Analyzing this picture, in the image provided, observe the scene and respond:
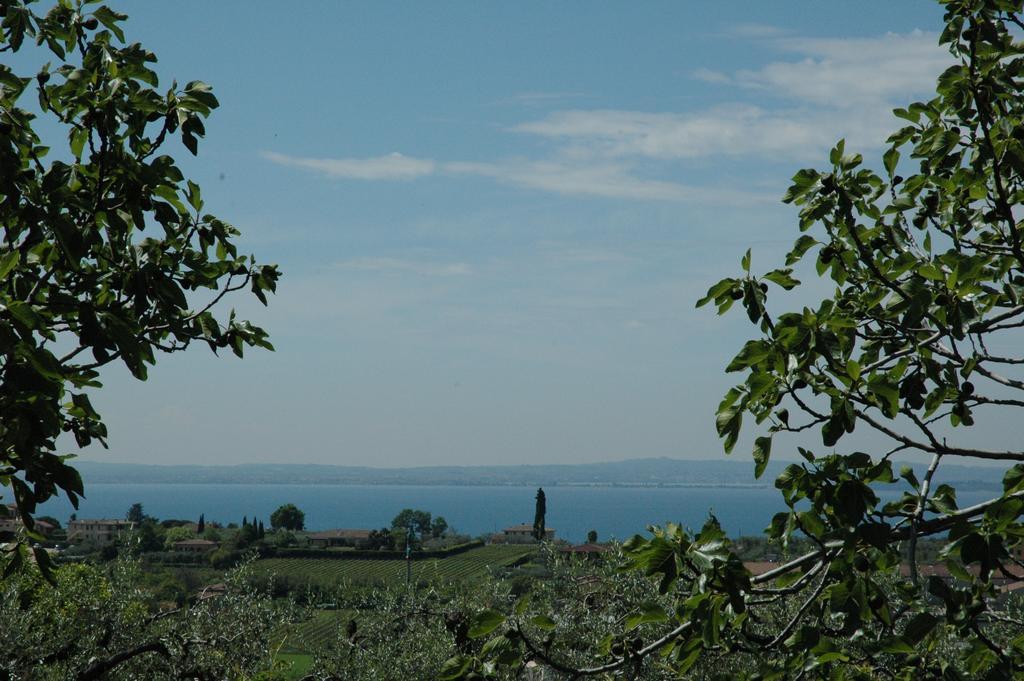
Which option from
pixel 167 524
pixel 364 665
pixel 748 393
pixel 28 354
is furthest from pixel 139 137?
pixel 167 524

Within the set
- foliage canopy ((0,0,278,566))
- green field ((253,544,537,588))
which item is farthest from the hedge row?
foliage canopy ((0,0,278,566))

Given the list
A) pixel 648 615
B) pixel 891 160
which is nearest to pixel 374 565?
pixel 891 160

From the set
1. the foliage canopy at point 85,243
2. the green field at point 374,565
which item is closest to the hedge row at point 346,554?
the green field at point 374,565

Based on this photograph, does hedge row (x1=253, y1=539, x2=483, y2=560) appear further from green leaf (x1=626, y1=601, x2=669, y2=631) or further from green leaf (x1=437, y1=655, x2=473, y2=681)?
green leaf (x1=626, y1=601, x2=669, y2=631)

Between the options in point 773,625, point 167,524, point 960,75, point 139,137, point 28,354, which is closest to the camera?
A: point 28,354

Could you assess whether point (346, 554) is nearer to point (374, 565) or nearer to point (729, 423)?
point (374, 565)

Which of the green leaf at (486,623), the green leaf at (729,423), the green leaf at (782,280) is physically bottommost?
the green leaf at (486,623)

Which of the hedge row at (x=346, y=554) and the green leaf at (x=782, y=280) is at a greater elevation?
the green leaf at (x=782, y=280)

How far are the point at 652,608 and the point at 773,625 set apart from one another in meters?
13.6

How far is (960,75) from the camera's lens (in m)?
4.83

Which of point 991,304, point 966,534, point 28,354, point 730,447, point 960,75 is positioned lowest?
point 966,534

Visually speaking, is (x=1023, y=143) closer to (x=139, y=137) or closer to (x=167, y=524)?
(x=139, y=137)

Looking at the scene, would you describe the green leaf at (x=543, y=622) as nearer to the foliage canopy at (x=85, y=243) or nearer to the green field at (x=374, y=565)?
the foliage canopy at (x=85, y=243)

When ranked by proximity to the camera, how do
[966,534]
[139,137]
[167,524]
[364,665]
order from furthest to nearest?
[167,524]
[364,665]
[139,137]
[966,534]
